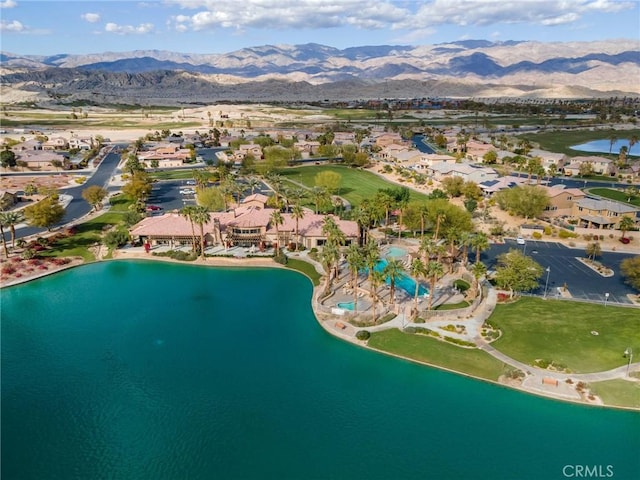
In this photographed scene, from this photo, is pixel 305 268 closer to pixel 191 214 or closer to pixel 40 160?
pixel 191 214

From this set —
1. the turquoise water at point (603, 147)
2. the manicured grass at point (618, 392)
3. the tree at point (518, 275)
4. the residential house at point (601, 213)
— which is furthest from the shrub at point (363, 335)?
the turquoise water at point (603, 147)

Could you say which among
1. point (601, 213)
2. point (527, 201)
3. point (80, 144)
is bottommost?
point (601, 213)

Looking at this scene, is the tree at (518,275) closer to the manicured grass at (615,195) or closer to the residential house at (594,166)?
the manicured grass at (615,195)

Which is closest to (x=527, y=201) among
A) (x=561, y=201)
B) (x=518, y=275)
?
(x=561, y=201)

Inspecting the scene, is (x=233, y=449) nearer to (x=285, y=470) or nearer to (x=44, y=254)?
(x=285, y=470)

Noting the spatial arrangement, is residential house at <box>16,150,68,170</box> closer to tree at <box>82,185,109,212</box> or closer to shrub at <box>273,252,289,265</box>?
tree at <box>82,185,109,212</box>

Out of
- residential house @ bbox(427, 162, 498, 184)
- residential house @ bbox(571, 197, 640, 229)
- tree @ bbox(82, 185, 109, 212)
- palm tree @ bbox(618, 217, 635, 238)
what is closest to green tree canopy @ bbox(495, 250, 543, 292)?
palm tree @ bbox(618, 217, 635, 238)
